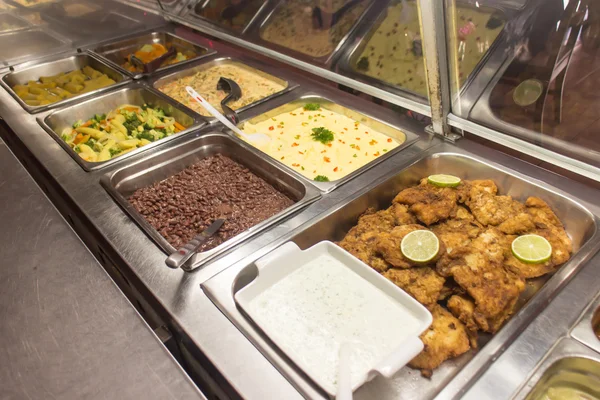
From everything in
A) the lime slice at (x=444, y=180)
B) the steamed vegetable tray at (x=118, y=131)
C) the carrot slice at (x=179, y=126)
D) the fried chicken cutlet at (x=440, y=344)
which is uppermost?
the lime slice at (x=444, y=180)

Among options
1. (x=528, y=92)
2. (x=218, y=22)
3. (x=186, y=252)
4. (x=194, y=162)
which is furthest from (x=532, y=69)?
(x=218, y=22)

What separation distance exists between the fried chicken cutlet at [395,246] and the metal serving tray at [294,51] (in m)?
1.66

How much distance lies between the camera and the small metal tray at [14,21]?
174 inches

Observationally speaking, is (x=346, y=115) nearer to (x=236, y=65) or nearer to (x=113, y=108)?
(x=236, y=65)

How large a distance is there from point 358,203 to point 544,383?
3.64ft

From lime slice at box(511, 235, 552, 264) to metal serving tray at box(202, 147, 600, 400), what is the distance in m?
0.10

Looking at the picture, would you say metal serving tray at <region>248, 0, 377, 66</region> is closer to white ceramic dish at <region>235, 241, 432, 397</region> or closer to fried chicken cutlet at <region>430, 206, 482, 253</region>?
fried chicken cutlet at <region>430, 206, 482, 253</region>

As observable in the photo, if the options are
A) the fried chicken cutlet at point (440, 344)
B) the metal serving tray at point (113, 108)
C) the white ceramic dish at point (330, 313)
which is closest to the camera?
the white ceramic dish at point (330, 313)

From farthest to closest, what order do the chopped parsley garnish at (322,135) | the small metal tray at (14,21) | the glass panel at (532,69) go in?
the small metal tray at (14,21), the chopped parsley garnish at (322,135), the glass panel at (532,69)

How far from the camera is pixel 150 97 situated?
11.5 ft

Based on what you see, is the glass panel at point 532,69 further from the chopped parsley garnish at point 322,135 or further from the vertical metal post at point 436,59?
the chopped parsley garnish at point 322,135

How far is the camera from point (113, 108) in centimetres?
356

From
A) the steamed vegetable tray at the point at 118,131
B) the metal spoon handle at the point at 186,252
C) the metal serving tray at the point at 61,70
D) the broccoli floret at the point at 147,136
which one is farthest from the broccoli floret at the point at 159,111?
the metal spoon handle at the point at 186,252

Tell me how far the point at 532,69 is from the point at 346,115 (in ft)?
3.95
